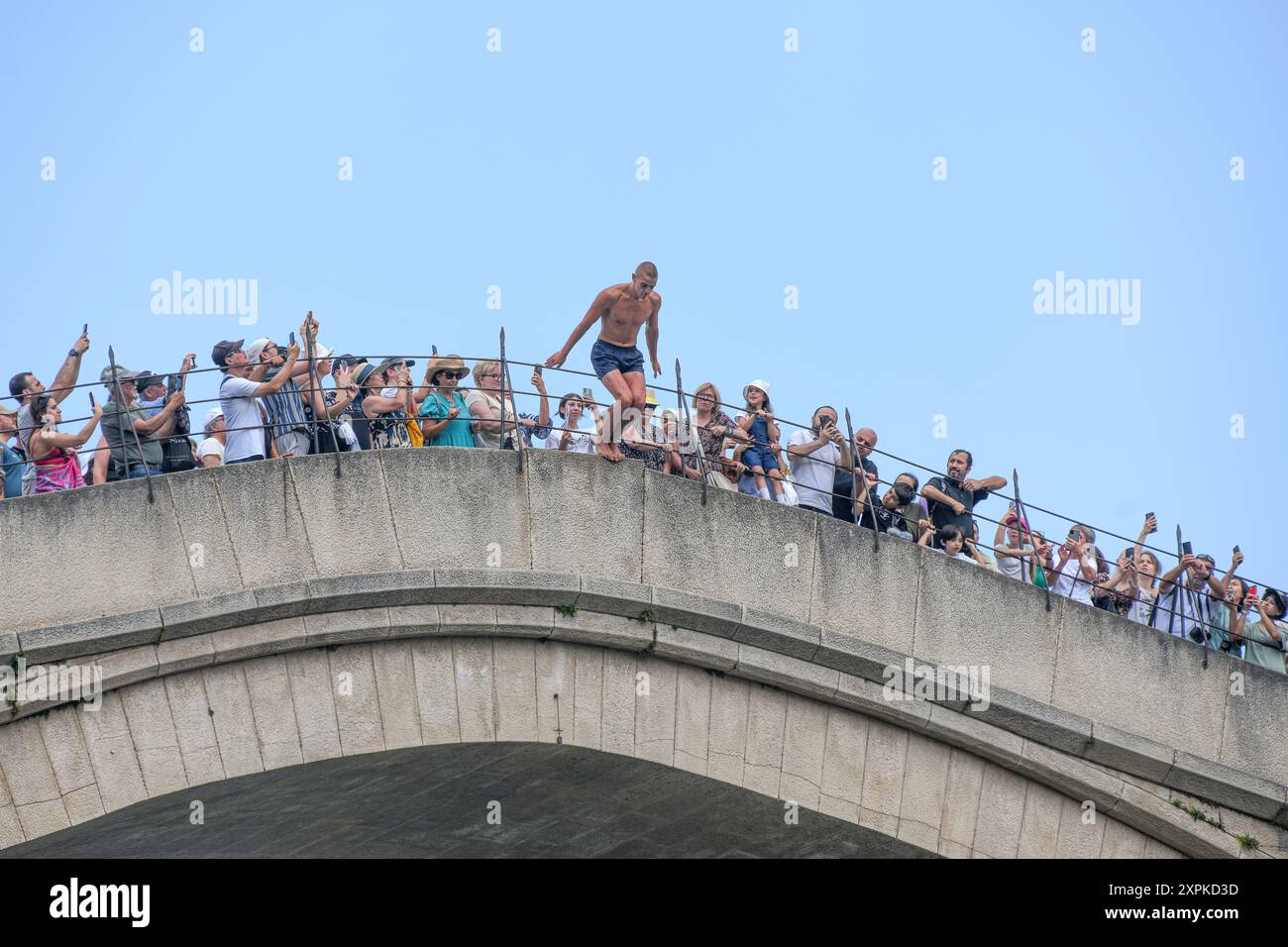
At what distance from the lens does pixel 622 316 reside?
16.3m

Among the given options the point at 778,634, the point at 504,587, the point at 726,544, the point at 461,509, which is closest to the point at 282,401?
the point at 461,509

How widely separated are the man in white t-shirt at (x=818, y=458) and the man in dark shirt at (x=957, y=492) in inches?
42.0

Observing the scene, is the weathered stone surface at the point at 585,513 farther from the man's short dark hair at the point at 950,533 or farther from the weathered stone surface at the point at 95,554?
the man's short dark hair at the point at 950,533

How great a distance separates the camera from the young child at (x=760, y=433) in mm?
17047

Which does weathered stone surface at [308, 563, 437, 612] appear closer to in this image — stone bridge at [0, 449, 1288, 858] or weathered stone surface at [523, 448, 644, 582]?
stone bridge at [0, 449, 1288, 858]

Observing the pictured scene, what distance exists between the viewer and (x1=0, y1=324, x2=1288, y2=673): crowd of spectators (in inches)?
581

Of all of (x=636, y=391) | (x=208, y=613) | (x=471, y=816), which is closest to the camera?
(x=208, y=613)

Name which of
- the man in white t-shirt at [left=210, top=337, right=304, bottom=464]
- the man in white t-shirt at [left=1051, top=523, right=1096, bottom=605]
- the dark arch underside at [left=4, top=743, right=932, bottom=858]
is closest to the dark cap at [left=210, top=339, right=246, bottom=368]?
the man in white t-shirt at [left=210, top=337, right=304, bottom=464]

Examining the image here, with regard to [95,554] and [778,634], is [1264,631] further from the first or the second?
[95,554]

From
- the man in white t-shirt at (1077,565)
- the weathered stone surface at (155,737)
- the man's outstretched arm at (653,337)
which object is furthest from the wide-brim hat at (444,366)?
the man in white t-shirt at (1077,565)

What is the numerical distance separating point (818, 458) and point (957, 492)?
178 centimetres

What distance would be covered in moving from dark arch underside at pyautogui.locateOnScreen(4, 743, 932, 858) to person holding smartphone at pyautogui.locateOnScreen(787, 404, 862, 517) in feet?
8.90
